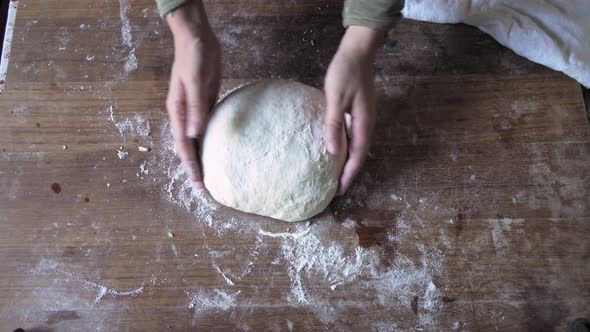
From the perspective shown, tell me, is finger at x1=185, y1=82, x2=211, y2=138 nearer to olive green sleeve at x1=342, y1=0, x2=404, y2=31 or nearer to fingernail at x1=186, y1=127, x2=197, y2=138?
fingernail at x1=186, y1=127, x2=197, y2=138

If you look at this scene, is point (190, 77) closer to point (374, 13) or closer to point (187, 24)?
point (187, 24)

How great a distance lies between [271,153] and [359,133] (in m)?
0.20

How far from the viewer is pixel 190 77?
976 mm

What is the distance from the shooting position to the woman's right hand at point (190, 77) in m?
0.98

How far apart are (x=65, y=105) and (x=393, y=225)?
36.2 inches

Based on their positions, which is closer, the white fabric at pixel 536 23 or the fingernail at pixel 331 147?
the fingernail at pixel 331 147

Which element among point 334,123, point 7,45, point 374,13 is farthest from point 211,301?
point 7,45

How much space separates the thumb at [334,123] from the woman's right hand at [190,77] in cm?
27

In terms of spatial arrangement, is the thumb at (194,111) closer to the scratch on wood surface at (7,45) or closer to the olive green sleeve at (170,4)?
the olive green sleeve at (170,4)

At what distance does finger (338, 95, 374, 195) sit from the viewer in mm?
978

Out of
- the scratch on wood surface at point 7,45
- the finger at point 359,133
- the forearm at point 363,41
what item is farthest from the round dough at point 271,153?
the scratch on wood surface at point 7,45

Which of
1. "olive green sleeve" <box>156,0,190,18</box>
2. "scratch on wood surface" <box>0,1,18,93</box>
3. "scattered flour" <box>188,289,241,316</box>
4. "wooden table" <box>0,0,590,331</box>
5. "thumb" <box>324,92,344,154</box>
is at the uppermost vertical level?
"olive green sleeve" <box>156,0,190,18</box>

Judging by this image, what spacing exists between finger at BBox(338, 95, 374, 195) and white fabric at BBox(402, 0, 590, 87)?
0.43m

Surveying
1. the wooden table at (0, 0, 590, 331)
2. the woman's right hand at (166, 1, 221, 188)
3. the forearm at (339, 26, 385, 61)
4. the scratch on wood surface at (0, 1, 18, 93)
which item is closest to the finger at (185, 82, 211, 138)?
the woman's right hand at (166, 1, 221, 188)
